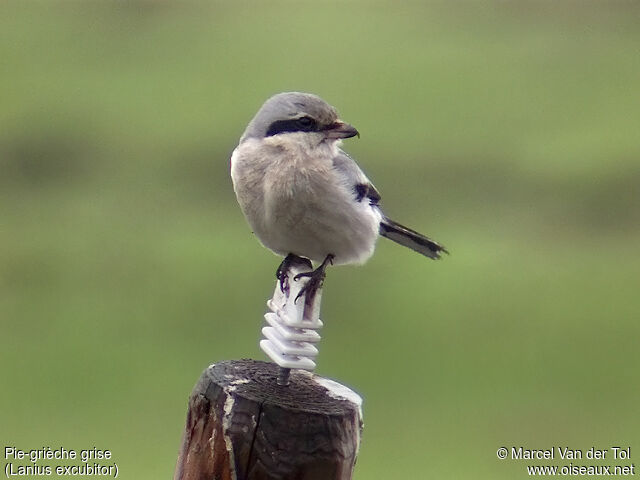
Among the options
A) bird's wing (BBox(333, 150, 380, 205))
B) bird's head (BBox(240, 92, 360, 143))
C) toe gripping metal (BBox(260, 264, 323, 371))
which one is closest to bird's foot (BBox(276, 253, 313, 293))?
bird's wing (BBox(333, 150, 380, 205))

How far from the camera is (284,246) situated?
20.3ft

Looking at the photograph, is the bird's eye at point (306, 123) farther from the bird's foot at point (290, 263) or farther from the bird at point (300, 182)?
the bird's foot at point (290, 263)

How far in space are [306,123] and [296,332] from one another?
168 cm

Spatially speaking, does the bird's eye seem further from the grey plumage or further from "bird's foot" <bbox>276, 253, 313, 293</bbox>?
"bird's foot" <bbox>276, 253, 313, 293</bbox>

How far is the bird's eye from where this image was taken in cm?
612

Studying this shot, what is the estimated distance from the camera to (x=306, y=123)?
6.14 m

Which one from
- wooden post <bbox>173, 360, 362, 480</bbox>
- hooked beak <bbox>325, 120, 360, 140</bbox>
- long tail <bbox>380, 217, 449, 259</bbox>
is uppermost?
hooked beak <bbox>325, 120, 360, 140</bbox>

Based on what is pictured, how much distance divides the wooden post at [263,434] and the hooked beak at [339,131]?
176cm

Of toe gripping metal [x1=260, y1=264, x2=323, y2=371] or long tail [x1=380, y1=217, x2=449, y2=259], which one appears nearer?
toe gripping metal [x1=260, y1=264, x2=323, y2=371]

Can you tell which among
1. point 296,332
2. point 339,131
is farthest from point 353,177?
point 296,332

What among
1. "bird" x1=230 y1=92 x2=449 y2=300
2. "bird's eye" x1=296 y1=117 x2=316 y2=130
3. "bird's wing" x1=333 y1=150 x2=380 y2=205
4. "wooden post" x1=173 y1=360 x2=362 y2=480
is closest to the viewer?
"wooden post" x1=173 y1=360 x2=362 y2=480

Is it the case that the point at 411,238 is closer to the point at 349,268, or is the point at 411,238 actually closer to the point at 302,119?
the point at 302,119

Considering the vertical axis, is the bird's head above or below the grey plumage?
above

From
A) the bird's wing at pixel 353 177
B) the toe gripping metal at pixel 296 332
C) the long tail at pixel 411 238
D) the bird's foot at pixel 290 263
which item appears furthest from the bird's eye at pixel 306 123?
the toe gripping metal at pixel 296 332
